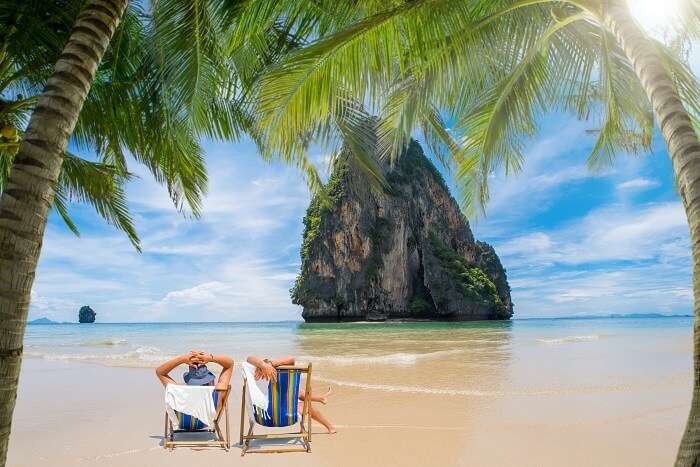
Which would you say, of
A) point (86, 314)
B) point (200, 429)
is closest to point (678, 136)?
point (200, 429)

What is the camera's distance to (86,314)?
77.0m

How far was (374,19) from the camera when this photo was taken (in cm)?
366

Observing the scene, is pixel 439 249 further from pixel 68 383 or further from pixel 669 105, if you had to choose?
pixel 669 105

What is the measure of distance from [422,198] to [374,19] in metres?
57.9

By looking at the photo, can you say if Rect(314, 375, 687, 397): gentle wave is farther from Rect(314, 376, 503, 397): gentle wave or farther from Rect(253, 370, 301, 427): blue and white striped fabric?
Rect(253, 370, 301, 427): blue and white striped fabric

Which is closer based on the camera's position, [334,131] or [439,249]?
[334,131]

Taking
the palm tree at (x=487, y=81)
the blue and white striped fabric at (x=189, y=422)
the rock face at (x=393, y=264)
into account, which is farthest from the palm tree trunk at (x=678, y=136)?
the rock face at (x=393, y=264)

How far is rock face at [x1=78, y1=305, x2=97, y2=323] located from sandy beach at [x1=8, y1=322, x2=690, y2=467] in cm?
7380

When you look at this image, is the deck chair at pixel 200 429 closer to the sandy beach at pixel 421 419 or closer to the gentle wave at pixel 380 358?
the sandy beach at pixel 421 419

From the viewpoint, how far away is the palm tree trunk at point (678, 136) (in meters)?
1.98

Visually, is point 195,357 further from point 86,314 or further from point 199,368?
point 86,314

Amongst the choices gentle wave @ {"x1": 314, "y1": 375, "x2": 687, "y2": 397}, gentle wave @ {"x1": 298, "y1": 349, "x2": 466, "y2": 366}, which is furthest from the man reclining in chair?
gentle wave @ {"x1": 298, "y1": 349, "x2": 466, "y2": 366}

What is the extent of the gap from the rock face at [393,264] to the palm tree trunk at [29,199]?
49757 millimetres

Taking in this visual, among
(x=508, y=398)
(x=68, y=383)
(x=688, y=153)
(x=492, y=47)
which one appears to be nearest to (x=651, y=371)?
(x=508, y=398)
